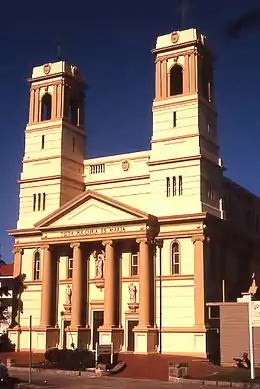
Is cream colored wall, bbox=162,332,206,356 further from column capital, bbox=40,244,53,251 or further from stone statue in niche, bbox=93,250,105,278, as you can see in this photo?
column capital, bbox=40,244,53,251

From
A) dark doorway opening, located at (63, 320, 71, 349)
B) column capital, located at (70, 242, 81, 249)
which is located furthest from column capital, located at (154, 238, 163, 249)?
dark doorway opening, located at (63, 320, 71, 349)

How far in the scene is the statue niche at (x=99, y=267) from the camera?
2119 inches

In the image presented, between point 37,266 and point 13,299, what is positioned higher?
point 37,266

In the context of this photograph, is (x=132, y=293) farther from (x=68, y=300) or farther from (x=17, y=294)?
(x=17, y=294)

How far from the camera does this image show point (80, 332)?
2078 inches

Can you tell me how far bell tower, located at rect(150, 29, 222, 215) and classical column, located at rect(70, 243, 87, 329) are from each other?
8442mm

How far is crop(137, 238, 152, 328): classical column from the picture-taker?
49844mm

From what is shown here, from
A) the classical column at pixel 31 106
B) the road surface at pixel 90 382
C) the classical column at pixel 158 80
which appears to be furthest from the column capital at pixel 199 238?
the classical column at pixel 31 106

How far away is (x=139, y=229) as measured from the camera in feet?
168

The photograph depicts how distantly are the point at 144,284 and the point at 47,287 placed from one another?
9.39 m

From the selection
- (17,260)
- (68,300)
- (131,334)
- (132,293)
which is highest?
(17,260)

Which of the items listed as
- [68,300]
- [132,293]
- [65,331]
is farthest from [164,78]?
[65,331]

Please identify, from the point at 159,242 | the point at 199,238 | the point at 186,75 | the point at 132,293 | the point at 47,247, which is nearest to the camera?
the point at 199,238

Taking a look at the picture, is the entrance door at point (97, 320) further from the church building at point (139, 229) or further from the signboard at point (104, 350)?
the signboard at point (104, 350)
